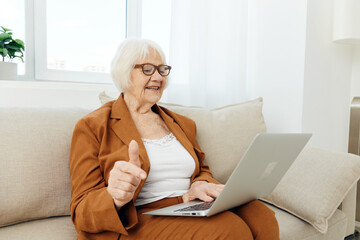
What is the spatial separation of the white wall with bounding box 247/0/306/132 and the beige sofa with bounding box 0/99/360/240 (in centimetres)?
53

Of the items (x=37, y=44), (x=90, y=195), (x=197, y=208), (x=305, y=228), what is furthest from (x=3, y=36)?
(x=305, y=228)

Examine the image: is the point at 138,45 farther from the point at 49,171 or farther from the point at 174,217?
the point at 174,217

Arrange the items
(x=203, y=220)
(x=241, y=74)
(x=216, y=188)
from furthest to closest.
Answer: (x=241, y=74), (x=216, y=188), (x=203, y=220)

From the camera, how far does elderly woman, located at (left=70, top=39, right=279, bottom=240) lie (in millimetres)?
923

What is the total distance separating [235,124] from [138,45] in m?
0.64

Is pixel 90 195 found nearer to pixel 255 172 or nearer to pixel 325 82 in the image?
pixel 255 172

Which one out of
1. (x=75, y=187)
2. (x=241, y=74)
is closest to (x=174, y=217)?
(x=75, y=187)

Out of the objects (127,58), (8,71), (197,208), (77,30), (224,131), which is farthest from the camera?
(77,30)

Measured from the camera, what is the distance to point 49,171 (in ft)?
4.00

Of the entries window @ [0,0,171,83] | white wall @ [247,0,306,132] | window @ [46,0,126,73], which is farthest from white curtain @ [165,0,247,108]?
window @ [46,0,126,73]

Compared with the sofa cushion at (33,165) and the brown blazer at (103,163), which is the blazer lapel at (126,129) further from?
the sofa cushion at (33,165)

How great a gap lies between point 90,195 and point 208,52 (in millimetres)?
1444

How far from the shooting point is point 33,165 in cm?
120

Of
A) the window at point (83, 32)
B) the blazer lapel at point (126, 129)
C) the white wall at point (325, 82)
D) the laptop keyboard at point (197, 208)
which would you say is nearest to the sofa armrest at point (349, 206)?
the white wall at point (325, 82)
